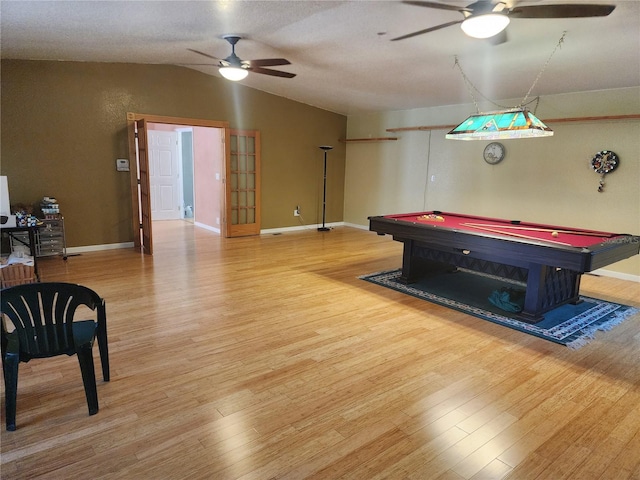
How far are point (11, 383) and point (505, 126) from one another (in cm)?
415

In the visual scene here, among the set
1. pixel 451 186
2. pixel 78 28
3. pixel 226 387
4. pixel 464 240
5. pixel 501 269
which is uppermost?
pixel 78 28

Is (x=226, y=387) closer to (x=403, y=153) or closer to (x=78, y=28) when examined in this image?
(x=78, y=28)

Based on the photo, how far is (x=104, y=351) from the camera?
2.40 m

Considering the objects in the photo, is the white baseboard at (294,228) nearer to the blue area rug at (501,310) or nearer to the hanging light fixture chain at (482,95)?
the blue area rug at (501,310)

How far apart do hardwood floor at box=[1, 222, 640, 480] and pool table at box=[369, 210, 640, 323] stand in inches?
22.1

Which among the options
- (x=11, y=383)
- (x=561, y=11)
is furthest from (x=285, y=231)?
(x=11, y=383)

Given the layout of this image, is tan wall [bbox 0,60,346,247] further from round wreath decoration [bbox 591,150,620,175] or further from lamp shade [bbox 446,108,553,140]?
round wreath decoration [bbox 591,150,620,175]

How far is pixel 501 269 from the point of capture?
13.1 feet

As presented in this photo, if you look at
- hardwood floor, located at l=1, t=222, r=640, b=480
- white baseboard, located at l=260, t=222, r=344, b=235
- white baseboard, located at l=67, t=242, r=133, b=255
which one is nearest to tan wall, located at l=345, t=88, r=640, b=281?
white baseboard, located at l=260, t=222, r=344, b=235

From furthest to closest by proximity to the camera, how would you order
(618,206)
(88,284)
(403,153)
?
(403,153) → (618,206) → (88,284)

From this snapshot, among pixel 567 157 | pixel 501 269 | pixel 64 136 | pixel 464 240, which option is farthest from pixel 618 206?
pixel 64 136

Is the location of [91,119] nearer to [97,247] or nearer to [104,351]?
[97,247]

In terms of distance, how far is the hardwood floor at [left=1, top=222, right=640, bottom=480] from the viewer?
1846 mm

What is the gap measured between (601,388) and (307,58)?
15.0 ft
